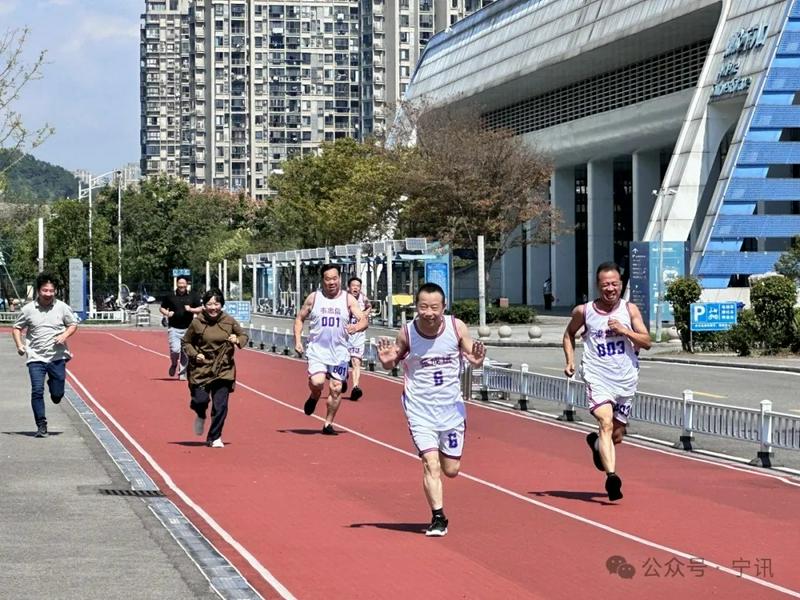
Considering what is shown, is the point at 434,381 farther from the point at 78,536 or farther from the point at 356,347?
the point at 356,347

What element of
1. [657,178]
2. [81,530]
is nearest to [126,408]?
[81,530]

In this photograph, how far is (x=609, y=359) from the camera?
13078 millimetres

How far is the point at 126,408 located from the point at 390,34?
145 metres

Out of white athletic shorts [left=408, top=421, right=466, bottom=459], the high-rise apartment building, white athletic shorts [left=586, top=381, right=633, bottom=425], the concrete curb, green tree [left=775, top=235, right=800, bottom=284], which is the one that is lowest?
the concrete curb

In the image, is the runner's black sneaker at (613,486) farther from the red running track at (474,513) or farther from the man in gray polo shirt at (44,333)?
the man in gray polo shirt at (44,333)

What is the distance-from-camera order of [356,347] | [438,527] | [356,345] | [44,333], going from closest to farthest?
1. [438,527]
2. [44,333]
3. [356,347]
4. [356,345]

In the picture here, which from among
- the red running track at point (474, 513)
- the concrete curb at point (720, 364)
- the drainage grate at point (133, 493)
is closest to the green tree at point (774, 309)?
the concrete curb at point (720, 364)

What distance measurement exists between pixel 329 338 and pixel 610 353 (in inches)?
239

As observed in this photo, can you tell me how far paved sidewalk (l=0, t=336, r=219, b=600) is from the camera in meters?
8.97

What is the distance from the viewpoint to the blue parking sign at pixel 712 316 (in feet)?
134

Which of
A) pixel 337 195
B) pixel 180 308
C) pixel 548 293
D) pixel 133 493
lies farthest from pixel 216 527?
pixel 548 293

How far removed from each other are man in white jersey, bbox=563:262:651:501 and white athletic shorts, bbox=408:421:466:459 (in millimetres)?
2189

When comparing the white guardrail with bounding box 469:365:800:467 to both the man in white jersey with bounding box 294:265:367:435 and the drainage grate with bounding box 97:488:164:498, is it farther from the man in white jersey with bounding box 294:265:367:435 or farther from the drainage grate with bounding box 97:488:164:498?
the drainage grate with bounding box 97:488:164:498

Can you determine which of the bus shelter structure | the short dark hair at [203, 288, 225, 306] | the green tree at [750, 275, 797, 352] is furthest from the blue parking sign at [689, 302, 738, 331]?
the short dark hair at [203, 288, 225, 306]
